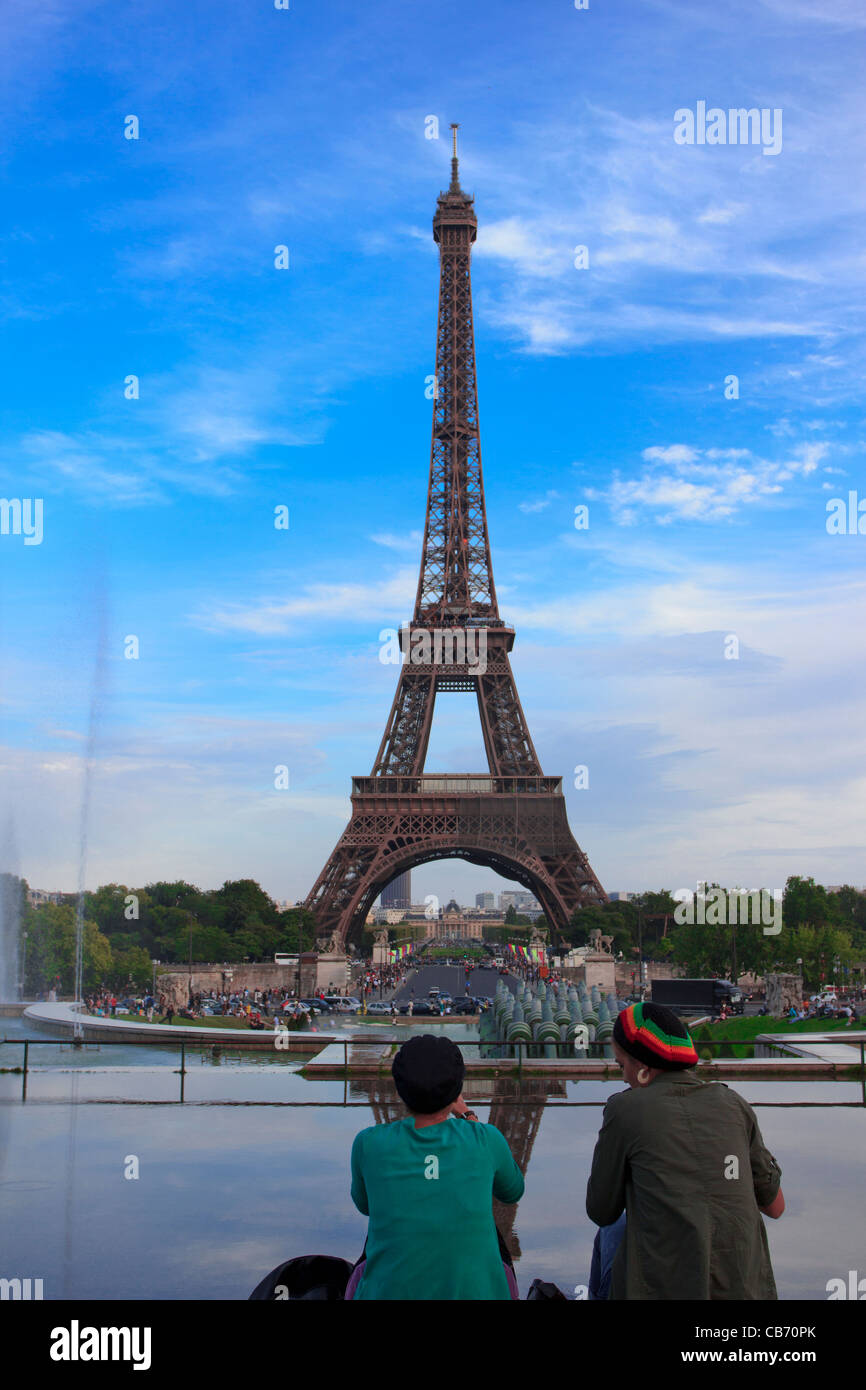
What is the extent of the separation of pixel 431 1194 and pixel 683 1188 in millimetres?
894

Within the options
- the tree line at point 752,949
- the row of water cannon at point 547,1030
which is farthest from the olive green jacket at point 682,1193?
the tree line at point 752,949

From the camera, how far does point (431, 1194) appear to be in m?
4.04

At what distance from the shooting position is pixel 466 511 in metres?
→ 79.1

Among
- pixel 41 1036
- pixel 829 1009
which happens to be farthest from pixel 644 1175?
A: pixel 829 1009

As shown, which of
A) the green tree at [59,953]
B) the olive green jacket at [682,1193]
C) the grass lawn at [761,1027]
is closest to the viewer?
the olive green jacket at [682,1193]

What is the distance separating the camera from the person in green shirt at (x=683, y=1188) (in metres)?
3.94

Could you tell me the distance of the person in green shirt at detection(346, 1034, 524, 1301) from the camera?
399 cm

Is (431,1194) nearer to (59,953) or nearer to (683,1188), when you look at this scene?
(683,1188)

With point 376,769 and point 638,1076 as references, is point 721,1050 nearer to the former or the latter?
point 638,1076

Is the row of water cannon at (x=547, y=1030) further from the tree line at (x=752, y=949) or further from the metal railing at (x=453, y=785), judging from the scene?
the metal railing at (x=453, y=785)

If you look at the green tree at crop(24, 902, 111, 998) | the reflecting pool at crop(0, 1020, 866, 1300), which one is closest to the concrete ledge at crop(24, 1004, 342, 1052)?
the reflecting pool at crop(0, 1020, 866, 1300)

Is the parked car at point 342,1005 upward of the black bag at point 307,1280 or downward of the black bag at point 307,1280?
downward

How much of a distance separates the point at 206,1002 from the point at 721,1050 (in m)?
28.4

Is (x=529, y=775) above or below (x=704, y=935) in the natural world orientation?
above
